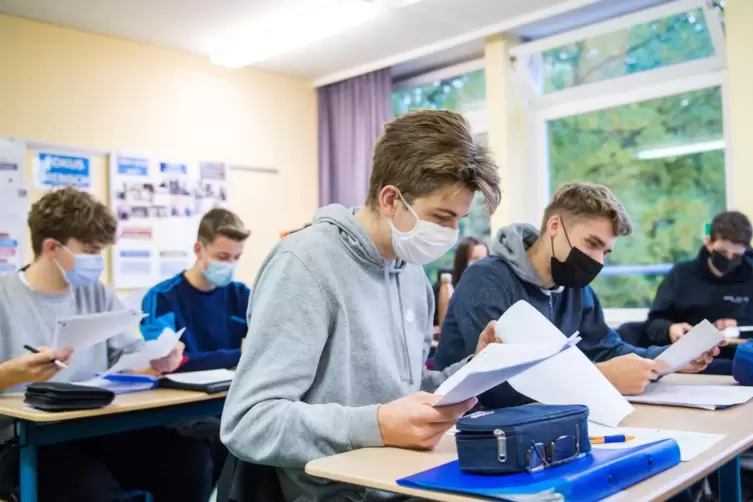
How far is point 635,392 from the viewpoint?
1853 millimetres

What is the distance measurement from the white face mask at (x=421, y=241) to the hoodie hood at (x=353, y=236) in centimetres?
5

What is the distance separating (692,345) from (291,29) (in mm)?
3299

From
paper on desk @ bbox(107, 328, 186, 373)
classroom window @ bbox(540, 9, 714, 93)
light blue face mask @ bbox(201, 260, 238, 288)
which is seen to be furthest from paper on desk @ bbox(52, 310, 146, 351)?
classroom window @ bbox(540, 9, 714, 93)

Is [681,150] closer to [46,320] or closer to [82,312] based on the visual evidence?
[82,312]

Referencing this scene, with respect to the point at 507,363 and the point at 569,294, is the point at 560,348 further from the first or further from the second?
the point at 569,294

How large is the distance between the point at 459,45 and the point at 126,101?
220cm

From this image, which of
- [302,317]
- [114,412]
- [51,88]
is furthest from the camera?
[51,88]

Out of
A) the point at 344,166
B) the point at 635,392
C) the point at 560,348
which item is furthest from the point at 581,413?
the point at 344,166

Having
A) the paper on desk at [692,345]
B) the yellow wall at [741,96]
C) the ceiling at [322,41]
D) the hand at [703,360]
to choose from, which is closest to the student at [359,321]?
the paper on desk at [692,345]

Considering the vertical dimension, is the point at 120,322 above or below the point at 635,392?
above

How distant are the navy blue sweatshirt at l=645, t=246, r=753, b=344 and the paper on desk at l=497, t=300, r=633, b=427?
1.95 metres

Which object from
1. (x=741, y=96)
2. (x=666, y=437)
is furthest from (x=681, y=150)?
(x=666, y=437)

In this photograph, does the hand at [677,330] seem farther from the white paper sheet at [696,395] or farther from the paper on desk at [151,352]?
the paper on desk at [151,352]

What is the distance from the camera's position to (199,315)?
3.05m
